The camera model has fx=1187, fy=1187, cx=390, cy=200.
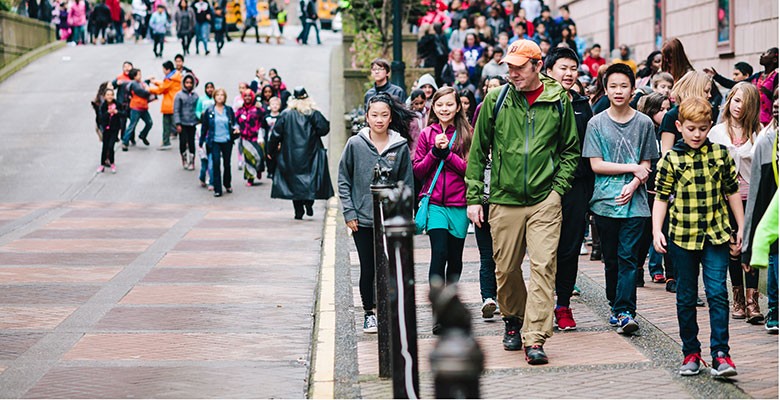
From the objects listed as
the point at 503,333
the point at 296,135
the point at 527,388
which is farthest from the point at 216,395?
the point at 296,135

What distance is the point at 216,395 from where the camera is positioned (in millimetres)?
7090

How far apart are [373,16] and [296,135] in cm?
976

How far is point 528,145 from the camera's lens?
24.7 feet

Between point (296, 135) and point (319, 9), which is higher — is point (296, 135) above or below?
below

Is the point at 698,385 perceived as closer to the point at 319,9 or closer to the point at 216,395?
the point at 216,395

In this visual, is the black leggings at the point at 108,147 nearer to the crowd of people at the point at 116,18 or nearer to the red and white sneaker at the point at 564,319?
the red and white sneaker at the point at 564,319

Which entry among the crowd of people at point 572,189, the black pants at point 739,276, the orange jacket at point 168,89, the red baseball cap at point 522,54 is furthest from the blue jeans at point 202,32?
the red baseball cap at point 522,54

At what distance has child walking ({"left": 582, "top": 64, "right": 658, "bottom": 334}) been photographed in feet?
27.6

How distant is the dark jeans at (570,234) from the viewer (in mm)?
8328

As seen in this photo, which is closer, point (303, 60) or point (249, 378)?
point (249, 378)

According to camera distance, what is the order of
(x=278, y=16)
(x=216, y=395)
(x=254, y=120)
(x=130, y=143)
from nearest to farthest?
(x=216, y=395) → (x=254, y=120) → (x=130, y=143) → (x=278, y=16)

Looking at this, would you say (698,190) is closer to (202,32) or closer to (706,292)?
(706,292)

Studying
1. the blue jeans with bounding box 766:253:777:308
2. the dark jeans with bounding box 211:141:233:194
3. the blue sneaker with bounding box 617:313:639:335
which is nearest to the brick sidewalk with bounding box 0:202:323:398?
the dark jeans with bounding box 211:141:233:194

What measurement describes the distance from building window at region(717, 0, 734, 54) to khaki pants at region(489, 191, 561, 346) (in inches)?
518
